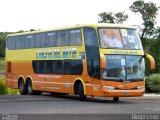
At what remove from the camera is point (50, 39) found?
29656 millimetres

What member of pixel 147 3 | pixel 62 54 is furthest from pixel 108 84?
pixel 147 3

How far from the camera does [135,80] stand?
81.2ft

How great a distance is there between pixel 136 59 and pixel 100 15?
25.5 meters

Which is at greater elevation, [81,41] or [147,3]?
[147,3]

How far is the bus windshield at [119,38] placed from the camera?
2466 centimetres

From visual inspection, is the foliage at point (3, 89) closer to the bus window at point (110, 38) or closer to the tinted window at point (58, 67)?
the tinted window at point (58, 67)

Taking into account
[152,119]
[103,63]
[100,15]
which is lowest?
[152,119]

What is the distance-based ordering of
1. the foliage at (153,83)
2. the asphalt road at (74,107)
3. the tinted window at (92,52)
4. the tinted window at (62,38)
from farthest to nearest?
the foliage at (153,83)
the tinted window at (62,38)
the tinted window at (92,52)
the asphalt road at (74,107)

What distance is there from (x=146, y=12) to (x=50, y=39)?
67.0ft

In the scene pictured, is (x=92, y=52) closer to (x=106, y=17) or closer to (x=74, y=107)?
(x=74, y=107)

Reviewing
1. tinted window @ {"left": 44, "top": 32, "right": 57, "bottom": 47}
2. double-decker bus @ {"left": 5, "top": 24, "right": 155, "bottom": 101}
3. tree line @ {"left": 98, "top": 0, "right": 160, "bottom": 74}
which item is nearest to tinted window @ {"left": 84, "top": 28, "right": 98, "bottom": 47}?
double-decker bus @ {"left": 5, "top": 24, "right": 155, "bottom": 101}

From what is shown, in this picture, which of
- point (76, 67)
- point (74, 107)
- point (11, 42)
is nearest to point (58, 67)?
point (76, 67)

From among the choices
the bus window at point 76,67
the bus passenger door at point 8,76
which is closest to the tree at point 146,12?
the bus passenger door at point 8,76

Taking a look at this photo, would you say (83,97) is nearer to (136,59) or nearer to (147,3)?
(136,59)
